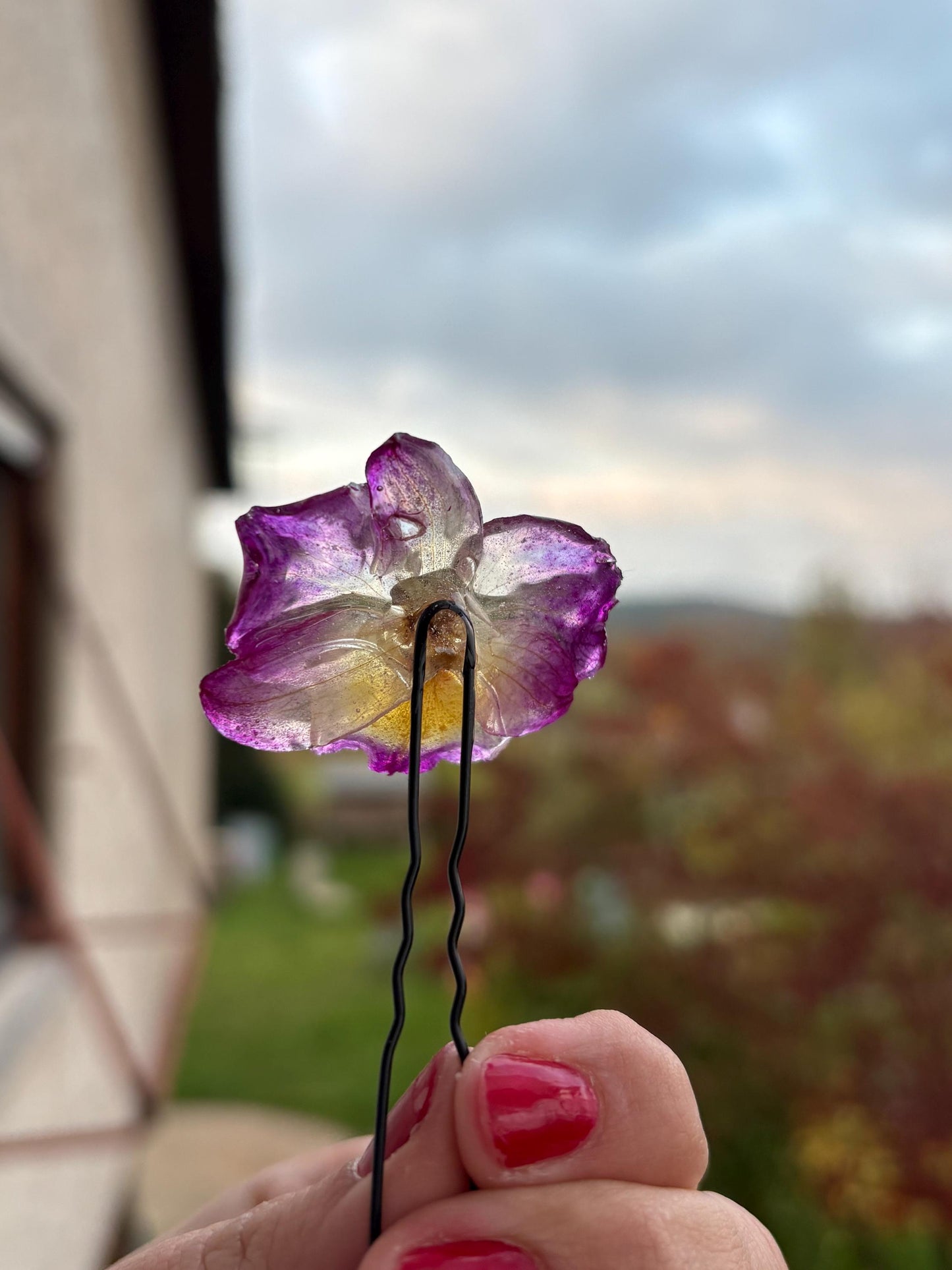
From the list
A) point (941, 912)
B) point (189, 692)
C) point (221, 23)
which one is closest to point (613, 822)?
point (941, 912)

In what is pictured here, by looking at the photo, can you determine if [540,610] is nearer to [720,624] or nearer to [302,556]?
[302,556]

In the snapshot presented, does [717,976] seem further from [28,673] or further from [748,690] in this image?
[28,673]

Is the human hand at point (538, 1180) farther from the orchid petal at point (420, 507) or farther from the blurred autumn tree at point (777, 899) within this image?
the blurred autumn tree at point (777, 899)

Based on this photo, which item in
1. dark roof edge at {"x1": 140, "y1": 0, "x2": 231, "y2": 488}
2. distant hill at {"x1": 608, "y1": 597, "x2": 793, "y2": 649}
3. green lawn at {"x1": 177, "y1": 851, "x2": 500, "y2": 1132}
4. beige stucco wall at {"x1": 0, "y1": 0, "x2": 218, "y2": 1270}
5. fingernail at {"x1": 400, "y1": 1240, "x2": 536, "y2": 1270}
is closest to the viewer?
fingernail at {"x1": 400, "y1": 1240, "x2": 536, "y2": 1270}

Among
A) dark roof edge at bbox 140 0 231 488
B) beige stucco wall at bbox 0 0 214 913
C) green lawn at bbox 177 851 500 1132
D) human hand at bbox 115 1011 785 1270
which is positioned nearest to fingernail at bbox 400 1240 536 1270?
human hand at bbox 115 1011 785 1270

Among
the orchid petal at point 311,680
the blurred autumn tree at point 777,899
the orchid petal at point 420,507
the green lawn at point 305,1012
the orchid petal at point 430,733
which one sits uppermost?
the orchid petal at point 420,507

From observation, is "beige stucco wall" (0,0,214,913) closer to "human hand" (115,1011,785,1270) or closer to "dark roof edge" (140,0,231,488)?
"dark roof edge" (140,0,231,488)

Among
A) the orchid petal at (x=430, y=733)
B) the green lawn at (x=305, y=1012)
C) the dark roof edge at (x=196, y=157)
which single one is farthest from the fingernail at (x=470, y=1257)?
the dark roof edge at (x=196, y=157)
